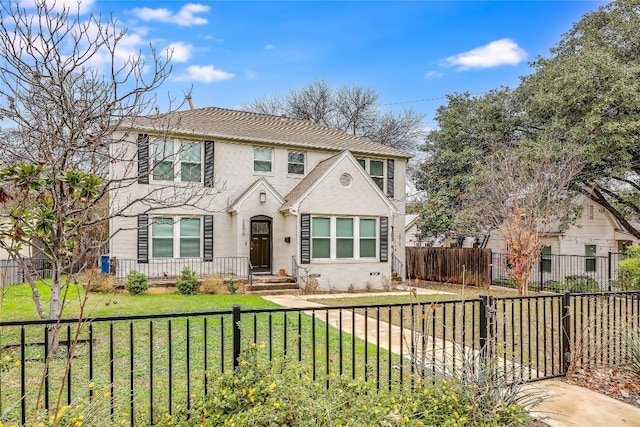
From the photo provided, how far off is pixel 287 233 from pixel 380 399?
1205 cm

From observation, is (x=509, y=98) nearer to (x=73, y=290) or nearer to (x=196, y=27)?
(x=196, y=27)

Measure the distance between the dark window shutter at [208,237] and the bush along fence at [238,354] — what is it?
21.4ft

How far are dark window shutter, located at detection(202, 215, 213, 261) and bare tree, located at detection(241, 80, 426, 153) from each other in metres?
16.3

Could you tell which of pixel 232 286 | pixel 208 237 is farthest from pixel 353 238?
pixel 208 237

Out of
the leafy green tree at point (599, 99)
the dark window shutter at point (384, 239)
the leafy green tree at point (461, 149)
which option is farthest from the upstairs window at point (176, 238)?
the leafy green tree at point (599, 99)

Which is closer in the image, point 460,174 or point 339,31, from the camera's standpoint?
point 339,31

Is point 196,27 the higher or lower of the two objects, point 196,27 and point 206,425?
the higher

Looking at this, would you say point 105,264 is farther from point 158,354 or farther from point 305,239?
point 158,354

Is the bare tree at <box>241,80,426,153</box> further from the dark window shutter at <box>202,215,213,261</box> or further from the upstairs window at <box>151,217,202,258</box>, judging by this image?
the upstairs window at <box>151,217,202,258</box>

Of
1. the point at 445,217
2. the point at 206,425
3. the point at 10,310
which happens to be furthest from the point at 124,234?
the point at 445,217

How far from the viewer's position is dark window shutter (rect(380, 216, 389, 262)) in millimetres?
15789

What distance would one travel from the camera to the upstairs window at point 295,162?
16594 millimetres

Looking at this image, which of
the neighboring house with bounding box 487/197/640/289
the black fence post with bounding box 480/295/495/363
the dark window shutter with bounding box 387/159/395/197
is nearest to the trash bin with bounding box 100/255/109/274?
the dark window shutter with bounding box 387/159/395/197

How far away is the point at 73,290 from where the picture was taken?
13.1 m
